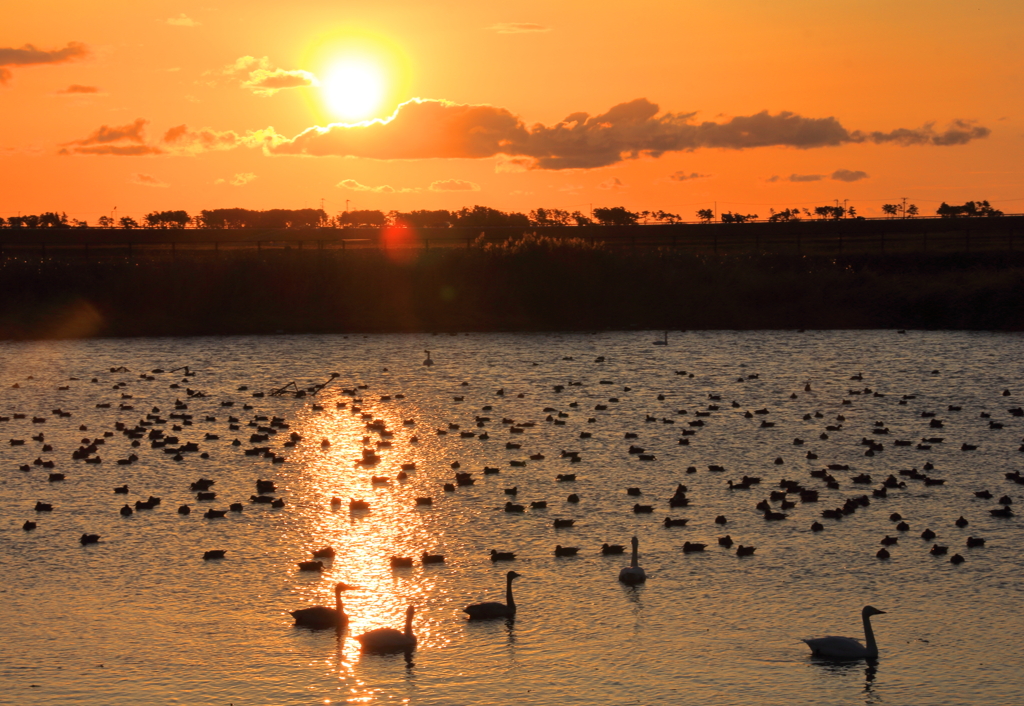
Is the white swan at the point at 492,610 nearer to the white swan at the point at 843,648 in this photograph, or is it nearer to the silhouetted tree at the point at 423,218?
the white swan at the point at 843,648

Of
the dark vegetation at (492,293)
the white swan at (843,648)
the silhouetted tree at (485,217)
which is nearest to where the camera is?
the white swan at (843,648)

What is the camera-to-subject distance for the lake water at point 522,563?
48.5ft

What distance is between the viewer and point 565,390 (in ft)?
139

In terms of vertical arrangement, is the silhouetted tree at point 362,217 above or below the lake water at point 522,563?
above

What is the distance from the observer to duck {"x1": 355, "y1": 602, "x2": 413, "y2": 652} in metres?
15.6

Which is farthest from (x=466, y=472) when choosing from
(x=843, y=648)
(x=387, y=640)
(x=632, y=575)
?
(x=843, y=648)

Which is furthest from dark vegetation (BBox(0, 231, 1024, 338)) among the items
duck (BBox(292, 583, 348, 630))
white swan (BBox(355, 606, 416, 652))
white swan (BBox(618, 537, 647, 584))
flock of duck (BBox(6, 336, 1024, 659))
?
white swan (BBox(355, 606, 416, 652))

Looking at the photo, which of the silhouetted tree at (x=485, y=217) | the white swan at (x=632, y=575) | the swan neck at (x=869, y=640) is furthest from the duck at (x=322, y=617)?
the silhouetted tree at (x=485, y=217)

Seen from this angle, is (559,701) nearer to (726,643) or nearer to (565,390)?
(726,643)

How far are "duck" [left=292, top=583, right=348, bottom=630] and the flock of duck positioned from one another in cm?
2

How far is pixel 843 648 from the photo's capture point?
49.8 ft

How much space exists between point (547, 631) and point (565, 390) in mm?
26140

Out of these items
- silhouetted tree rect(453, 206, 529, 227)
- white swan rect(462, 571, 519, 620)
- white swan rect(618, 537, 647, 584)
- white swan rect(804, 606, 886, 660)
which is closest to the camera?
white swan rect(804, 606, 886, 660)

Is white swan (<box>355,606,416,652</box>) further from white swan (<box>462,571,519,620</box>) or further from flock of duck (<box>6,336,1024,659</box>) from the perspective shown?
white swan (<box>462,571,519,620</box>)
